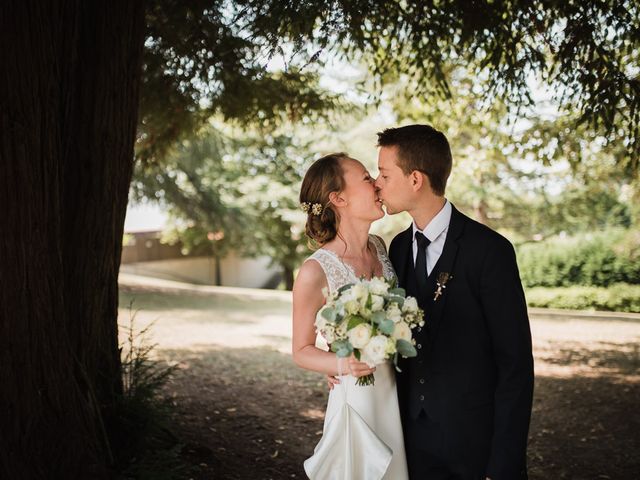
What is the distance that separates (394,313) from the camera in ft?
8.41

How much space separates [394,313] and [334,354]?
538 millimetres

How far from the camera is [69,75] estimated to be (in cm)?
431

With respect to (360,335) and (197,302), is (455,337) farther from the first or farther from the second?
(197,302)

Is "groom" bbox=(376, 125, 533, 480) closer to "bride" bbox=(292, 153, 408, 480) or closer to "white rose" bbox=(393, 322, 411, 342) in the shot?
"bride" bbox=(292, 153, 408, 480)

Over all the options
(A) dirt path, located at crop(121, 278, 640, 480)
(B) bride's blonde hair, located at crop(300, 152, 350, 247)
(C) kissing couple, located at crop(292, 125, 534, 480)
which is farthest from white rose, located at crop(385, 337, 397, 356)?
(A) dirt path, located at crop(121, 278, 640, 480)

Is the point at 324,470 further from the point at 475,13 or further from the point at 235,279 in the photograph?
the point at 235,279

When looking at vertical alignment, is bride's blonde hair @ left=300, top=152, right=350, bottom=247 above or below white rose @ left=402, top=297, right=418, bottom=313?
above

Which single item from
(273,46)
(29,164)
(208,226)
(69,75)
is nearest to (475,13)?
(273,46)

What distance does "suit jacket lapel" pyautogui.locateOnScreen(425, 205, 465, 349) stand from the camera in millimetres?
2930

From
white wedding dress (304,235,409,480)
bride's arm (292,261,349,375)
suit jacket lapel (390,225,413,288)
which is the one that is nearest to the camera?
white wedding dress (304,235,409,480)

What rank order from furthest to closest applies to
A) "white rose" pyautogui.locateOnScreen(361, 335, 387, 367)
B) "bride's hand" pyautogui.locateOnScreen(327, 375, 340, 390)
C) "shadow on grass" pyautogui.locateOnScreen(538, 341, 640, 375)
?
"shadow on grass" pyautogui.locateOnScreen(538, 341, 640, 375), "bride's hand" pyautogui.locateOnScreen(327, 375, 340, 390), "white rose" pyautogui.locateOnScreen(361, 335, 387, 367)

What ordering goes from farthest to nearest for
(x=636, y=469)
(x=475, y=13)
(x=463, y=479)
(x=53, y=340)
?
(x=636, y=469) → (x=475, y=13) → (x=53, y=340) → (x=463, y=479)

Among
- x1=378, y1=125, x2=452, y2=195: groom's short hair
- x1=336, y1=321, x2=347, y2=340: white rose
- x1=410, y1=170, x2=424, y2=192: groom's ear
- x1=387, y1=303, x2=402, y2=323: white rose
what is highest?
x1=378, y1=125, x2=452, y2=195: groom's short hair

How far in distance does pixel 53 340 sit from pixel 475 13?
4411mm
